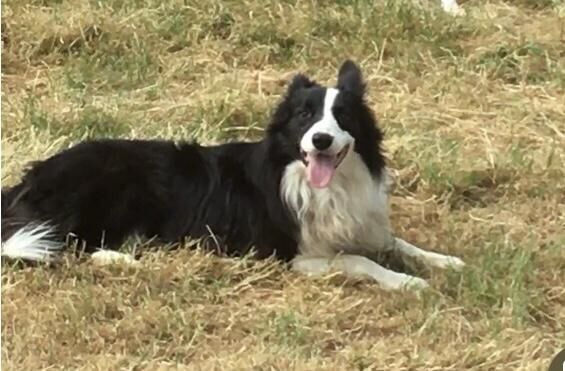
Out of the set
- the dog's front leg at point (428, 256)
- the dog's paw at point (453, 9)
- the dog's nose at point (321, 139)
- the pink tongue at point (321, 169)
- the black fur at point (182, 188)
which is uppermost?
the dog's paw at point (453, 9)

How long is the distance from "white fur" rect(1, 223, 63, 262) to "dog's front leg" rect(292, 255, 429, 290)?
0.86 metres

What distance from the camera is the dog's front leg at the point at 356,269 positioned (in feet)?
13.6

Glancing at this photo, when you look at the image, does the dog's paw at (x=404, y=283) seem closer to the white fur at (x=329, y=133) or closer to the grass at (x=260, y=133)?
the grass at (x=260, y=133)

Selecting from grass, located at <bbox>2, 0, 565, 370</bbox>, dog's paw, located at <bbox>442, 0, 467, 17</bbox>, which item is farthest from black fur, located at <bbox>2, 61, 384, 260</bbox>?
dog's paw, located at <bbox>442, 0, 467, 17</bbox>

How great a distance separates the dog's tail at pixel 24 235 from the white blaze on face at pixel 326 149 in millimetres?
→ 952

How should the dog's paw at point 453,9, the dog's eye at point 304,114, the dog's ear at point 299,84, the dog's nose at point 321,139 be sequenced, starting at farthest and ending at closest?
the dog's paw at point 453,9, the dog's ear at point 299,84, the dog's eye at point 304,114, the dog's nose at point 321,139

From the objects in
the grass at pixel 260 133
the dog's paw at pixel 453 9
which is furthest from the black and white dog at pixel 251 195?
the dog's paw at pixel 453 9

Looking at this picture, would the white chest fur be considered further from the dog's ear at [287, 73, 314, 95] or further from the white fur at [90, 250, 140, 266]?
the white fur at [90, 250, 140, 266]

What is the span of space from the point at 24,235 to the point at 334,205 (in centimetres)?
110

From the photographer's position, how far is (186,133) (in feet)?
18.0

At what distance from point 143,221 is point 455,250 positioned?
116 cm

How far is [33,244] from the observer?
14.0 feet

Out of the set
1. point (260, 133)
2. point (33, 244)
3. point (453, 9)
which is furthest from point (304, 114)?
point (453, 9)

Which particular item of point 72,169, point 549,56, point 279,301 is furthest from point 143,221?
point 549,56
